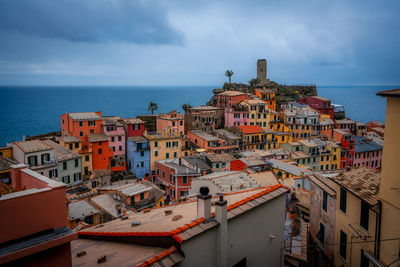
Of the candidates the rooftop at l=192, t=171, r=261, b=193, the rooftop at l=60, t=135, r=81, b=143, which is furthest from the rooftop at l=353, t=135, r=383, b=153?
the rooftop at l=60, t=135, r=81, b=143

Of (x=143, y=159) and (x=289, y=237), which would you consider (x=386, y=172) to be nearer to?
(x=289, y=237)

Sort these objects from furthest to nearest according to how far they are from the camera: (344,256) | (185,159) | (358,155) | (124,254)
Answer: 1. (358,155)
2. (185,159)
3. (344,256)
4. (124,254)

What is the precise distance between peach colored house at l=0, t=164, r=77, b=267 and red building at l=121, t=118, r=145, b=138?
157 feet

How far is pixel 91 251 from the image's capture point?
31.6ft

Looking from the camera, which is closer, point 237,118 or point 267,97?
point 237,118

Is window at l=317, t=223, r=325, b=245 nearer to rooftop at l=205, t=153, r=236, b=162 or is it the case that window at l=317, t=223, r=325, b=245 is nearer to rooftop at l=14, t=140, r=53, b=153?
rooftop at l=205, t=153, r=236, b=162

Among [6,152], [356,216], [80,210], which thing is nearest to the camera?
[356,216]

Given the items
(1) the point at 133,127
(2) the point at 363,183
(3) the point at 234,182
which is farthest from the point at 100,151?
(2) the point at 363,183

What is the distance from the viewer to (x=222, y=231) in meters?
8.25

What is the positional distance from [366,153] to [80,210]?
5675 cm

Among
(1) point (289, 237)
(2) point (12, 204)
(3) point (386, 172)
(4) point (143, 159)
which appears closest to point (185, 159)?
(4) point (143, 159)

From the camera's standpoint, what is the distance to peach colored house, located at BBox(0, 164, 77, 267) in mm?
5662

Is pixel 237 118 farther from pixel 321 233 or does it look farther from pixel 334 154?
pixel 321 233

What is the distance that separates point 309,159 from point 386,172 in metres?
47.1
